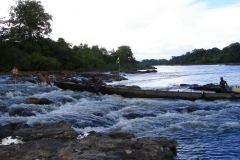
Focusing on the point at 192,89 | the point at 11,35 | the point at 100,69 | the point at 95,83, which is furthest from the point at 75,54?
the point at 95,83

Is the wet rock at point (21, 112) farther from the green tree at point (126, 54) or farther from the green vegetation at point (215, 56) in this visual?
the green vegetation at point (215, 56)

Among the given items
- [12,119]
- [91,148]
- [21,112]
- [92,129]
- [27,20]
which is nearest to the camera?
[91,148]

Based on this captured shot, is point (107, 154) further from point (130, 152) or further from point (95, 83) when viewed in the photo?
point (95, 83)

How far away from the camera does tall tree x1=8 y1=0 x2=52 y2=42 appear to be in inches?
2157

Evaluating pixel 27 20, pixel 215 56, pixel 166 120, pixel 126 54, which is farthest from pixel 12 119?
pixel 215 56

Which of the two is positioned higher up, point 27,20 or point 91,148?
point 27,20

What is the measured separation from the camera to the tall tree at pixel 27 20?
54781mm

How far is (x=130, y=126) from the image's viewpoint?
36.1 feet

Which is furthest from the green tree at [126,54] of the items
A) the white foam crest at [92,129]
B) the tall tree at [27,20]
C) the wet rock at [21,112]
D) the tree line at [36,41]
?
the white foam crest at [92,129]

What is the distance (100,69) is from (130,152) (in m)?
65.0

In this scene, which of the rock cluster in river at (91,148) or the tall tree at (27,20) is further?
the tall tree at (27,20)

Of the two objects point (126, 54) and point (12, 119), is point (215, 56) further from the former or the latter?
point (12, 119)

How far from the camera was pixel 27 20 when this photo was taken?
5484cm

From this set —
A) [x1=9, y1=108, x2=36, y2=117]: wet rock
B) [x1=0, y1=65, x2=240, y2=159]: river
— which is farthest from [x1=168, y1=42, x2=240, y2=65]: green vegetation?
[x1=9, y1=108, x2=36, y2=117]: wet rock
